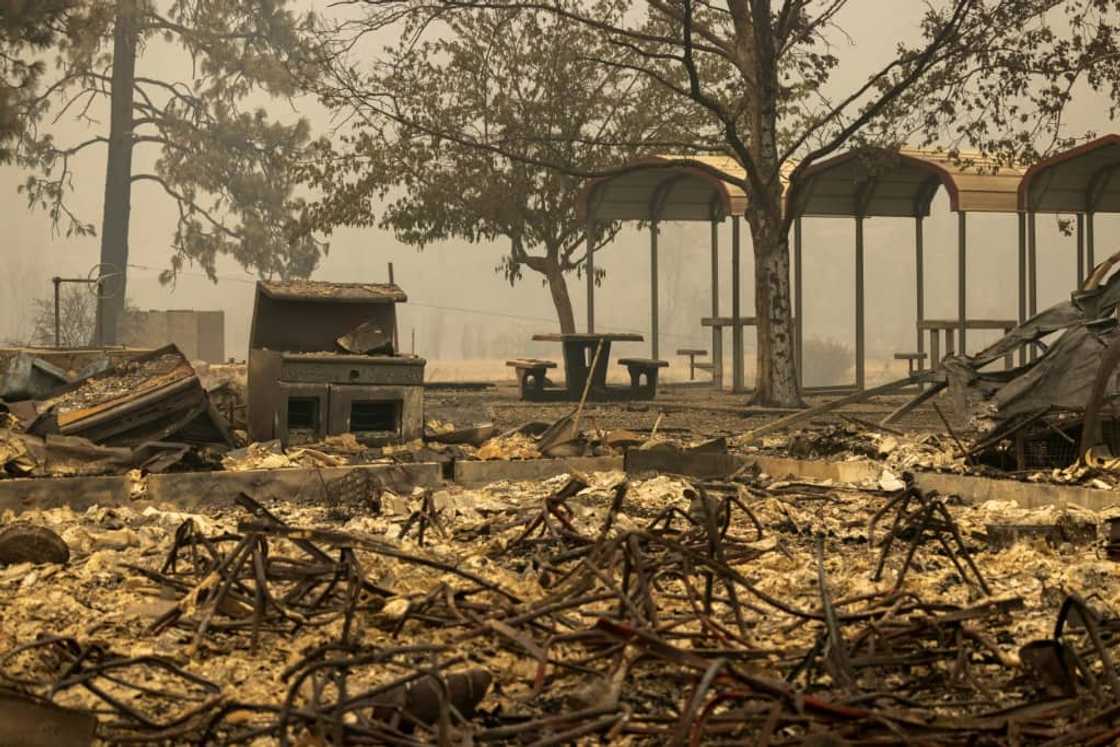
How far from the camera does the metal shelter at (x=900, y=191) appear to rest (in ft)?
73.5

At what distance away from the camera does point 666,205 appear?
91.6 feet

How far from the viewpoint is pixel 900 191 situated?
1036 inches

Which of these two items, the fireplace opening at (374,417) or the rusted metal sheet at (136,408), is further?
the fireplace opening at (374,417)

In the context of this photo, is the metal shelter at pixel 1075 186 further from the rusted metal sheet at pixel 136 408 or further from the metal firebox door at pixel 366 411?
the rusted metal sheet at pixel 136 408

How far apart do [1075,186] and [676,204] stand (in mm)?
7471

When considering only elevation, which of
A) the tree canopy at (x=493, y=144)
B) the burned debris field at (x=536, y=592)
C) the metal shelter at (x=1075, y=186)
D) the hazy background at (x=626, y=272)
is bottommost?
the burned debris field at (x=536, y=592)

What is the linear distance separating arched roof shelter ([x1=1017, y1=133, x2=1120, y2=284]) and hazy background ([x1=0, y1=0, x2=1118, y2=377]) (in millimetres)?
67897

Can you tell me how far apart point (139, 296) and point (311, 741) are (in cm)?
12641

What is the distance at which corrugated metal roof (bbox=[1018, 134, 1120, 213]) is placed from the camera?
21.3 m

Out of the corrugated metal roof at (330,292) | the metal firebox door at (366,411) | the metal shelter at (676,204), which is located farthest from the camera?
the metal shelter at (676,204)

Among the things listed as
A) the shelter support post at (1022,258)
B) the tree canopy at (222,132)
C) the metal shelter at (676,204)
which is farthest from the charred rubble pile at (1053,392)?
the tree canopy at (222,132)

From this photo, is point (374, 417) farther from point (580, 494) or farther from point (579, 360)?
point (579, 360)

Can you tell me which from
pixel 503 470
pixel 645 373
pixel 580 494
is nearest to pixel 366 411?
pixel 503 470

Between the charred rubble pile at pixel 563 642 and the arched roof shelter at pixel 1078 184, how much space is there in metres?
14.9
